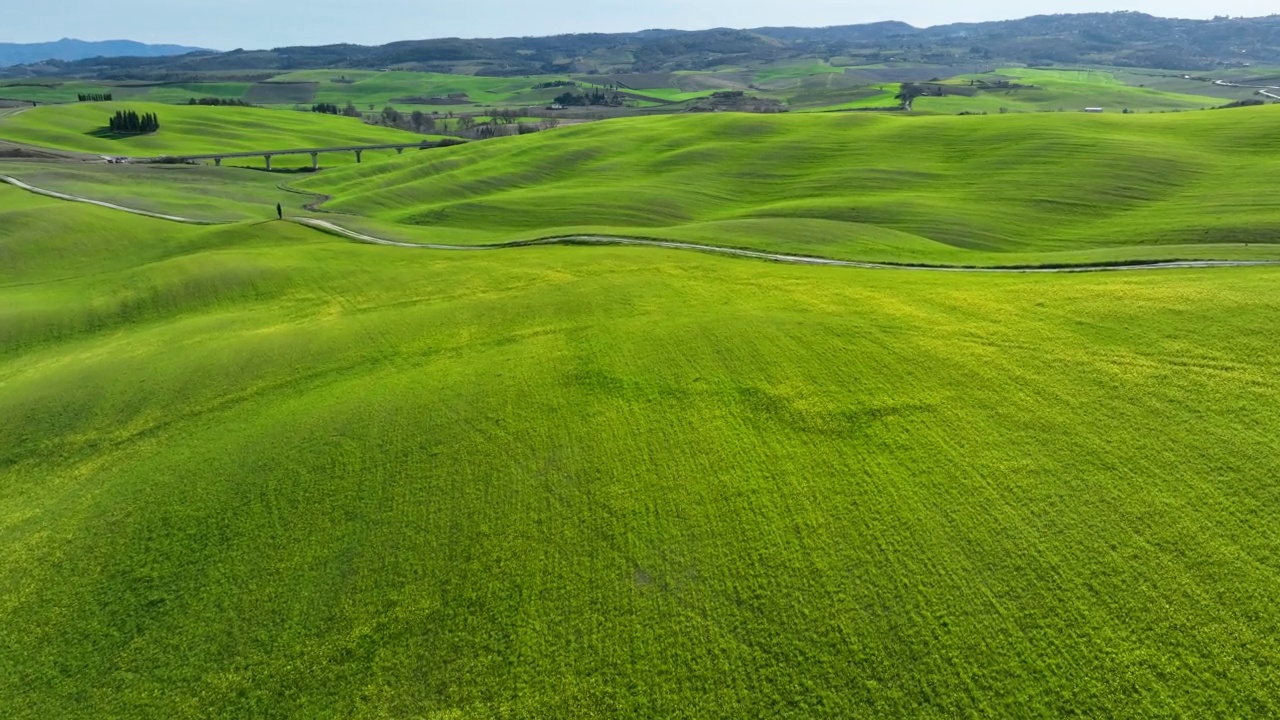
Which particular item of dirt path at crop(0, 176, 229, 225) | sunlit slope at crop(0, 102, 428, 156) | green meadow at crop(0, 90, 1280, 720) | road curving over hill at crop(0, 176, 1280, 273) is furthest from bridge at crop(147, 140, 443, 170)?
green meadow at crop(0, 90, 1280, 720)

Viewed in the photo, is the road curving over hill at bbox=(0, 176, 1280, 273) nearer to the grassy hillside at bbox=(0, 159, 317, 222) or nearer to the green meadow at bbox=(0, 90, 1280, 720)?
the green meadow at bbox=(0, 90, 1280, 720)

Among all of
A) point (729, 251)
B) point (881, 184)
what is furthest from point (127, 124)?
point (881, 184)

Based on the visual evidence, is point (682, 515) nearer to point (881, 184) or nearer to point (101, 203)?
point (881, 184)

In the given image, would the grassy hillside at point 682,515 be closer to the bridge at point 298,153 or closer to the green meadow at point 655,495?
the green meadow at point 655,495

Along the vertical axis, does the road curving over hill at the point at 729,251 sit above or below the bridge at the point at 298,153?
below

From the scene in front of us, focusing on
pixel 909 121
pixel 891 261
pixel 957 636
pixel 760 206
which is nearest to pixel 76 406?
pixel 957 636

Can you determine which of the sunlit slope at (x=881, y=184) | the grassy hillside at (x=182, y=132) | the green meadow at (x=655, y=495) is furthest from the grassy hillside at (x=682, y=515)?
the grassy hillside at (x=182, y=132)

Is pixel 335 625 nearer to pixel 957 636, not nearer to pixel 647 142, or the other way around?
pixel 957 636
